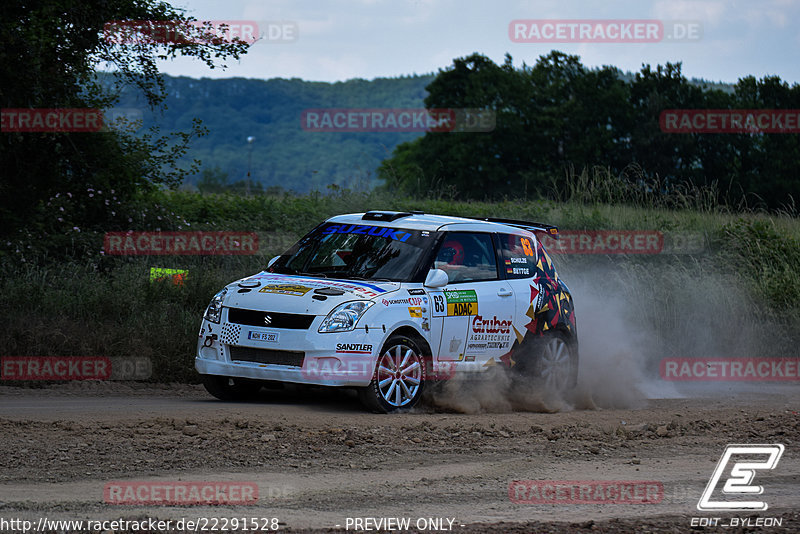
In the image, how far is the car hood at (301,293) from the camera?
10.1 meters

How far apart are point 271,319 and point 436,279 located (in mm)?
1794

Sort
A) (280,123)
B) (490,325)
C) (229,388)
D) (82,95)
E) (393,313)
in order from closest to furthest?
1. (393,313)
2. (229,388)
3. (490,325)
4. (82,95)
5. (280,123)

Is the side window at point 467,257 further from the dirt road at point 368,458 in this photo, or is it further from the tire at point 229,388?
the tire at point 229,388

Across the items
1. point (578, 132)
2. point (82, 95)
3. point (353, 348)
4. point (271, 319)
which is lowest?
point (353, 348)

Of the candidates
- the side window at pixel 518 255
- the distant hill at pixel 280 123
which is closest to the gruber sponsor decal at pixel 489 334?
the side window at pixel 518 255

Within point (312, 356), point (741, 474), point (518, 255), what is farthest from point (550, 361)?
point (741, 474)

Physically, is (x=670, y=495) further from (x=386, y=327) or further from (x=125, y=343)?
(x=125, y=343)

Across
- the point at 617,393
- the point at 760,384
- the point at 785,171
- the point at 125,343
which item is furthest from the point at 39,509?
the point at 785,171

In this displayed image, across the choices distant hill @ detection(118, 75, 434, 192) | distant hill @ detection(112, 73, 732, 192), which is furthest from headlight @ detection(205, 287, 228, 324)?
distant hill @ detection(118, 75, 434, 192)

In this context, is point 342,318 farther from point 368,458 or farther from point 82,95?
point 82,95

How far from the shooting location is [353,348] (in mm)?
9898

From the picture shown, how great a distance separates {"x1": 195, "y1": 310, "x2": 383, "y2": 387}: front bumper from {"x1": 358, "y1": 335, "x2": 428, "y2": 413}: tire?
0.51 feet

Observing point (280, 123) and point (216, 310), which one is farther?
point (280, 123)

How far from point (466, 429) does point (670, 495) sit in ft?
8.11
